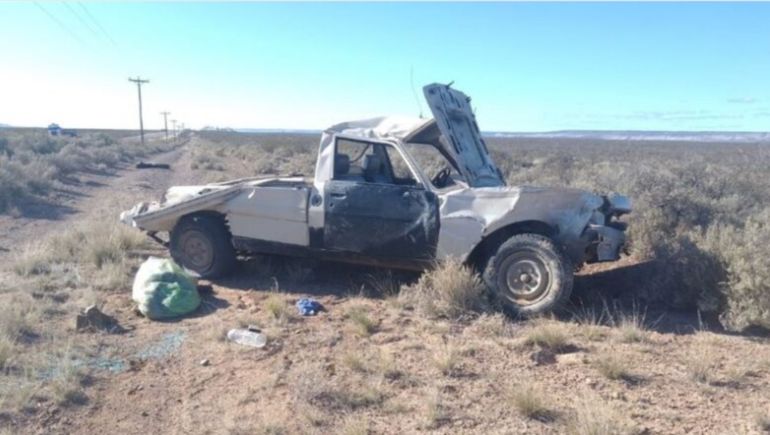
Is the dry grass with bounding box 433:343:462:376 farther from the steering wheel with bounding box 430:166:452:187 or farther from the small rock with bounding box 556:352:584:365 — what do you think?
the steering wheel with bounding box 430:166:452:187

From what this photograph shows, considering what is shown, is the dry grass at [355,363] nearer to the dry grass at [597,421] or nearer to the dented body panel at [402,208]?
→ the dry grass at [597,421]

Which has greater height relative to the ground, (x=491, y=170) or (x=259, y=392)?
(x=491, y=170)

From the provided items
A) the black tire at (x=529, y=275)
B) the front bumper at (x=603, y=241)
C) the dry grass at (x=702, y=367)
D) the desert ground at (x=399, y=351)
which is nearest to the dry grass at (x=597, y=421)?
the desert ground at (x=399, y=351)

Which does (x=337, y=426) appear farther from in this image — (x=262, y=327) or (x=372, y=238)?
(x=372, y=238)

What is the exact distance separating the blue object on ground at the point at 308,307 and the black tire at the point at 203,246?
148 cm

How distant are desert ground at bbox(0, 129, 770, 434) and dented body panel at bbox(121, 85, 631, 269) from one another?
477mm

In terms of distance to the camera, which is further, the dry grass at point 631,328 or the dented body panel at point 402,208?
the dented body panel at point 402,208

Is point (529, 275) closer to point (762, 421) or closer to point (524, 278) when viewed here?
point (524, 278)

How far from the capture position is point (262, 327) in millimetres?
6145

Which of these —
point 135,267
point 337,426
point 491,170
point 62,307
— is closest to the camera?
point 337,426

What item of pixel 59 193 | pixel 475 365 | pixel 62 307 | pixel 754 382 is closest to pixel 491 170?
pixel 475 365

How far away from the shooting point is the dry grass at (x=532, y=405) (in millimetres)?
4289

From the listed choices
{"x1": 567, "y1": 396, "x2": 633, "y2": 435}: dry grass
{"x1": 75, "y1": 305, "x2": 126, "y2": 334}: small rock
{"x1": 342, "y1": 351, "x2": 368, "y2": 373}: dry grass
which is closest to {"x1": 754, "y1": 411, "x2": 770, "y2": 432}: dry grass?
{"x1": 567, "y1": 396, "x2": 633, "y2": 435}: dry grass

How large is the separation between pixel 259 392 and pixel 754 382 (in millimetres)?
3658
